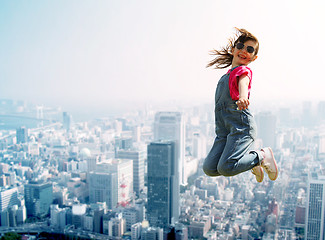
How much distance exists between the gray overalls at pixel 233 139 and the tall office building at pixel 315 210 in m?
4.34

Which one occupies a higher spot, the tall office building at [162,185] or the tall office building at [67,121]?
the tall office building at [67,121]

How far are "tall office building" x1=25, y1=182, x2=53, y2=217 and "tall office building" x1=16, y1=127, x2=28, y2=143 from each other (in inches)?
120

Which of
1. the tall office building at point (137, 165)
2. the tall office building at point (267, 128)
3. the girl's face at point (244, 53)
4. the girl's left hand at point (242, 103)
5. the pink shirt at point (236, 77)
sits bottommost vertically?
the tall office building at point (137, 165)

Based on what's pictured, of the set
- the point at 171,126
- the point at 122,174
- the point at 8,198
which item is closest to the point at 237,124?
the point at 122,174

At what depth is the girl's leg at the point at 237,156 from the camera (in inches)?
32.3

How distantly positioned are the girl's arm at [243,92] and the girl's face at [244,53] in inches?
2.9

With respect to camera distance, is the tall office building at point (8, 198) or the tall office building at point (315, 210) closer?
the tall office building at point (315, 210)

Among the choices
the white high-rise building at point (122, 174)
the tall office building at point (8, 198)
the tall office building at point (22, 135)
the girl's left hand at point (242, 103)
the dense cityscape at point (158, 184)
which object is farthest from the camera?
the tall office building at point (22, 135)

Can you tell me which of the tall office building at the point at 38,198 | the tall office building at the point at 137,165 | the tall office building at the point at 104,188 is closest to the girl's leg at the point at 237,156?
the tall office building at the point at 104,188

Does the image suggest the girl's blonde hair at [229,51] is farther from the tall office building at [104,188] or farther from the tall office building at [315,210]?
the tall office building at [104,188]

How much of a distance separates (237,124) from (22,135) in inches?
386

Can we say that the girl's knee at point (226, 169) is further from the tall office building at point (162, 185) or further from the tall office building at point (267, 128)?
the tall office building at point (267, 128)

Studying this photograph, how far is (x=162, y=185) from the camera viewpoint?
5.78m

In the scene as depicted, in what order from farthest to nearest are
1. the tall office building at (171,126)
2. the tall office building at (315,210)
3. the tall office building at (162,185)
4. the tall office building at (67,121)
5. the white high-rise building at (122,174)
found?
1. the tall office building at (67,121)
2. the tall office building at (171,126)
3. the white high-rise building at (122,174)
4. the tall office building at (162,185)
5. the tall office building at (315,210)
